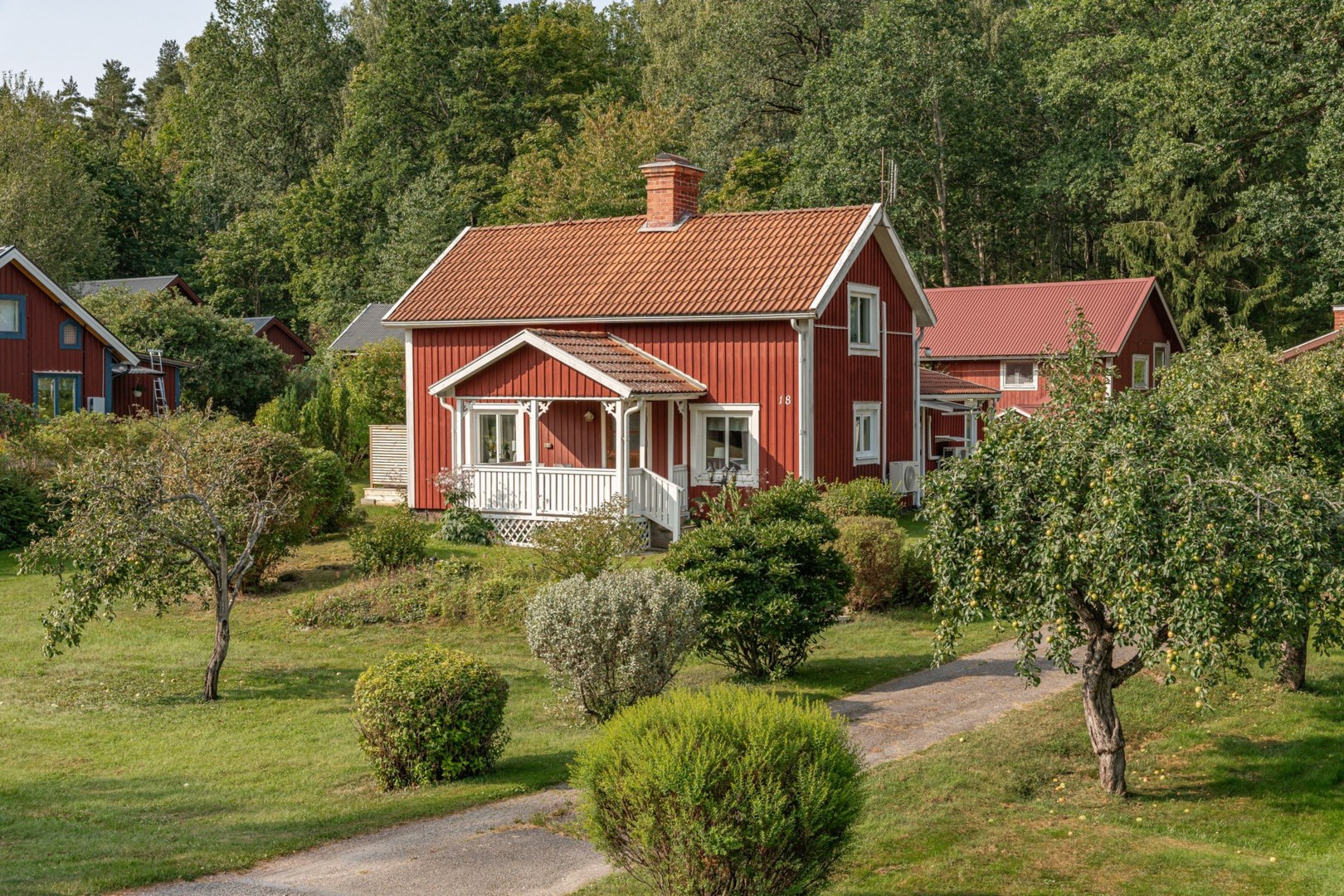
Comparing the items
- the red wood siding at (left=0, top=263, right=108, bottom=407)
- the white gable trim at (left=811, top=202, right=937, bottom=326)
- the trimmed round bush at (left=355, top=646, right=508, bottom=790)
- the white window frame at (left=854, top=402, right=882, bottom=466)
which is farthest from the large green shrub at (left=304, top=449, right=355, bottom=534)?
the red wood siding at (left=0, top=263, right=108, bottom=407)

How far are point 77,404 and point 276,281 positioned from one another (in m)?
30.5

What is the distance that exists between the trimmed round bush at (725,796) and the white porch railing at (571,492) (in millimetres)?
16025

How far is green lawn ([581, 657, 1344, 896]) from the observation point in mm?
8328

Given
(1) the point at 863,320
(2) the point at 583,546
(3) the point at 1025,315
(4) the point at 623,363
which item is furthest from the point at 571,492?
(3) the point at 1025,315

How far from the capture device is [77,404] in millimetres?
36406

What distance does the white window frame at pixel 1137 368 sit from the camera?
1619 inches

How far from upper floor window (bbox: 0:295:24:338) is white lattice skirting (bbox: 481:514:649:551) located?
17764mm

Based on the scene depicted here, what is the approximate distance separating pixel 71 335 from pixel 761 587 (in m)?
29.2

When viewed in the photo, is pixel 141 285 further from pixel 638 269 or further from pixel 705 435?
pixel 705 435

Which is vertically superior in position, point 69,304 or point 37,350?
point 69,304

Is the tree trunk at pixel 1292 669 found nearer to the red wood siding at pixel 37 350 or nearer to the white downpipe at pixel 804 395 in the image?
the white downpipe at pixel 804 395

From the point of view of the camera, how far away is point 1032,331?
41500 mm

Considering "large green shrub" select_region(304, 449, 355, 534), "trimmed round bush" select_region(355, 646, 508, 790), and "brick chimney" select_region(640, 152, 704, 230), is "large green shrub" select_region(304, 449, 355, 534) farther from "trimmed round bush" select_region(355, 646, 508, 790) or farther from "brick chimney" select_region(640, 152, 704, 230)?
"trimmed round bush" select_region(355, 646, 508, 790)

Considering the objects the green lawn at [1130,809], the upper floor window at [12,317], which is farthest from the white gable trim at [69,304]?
the green lawn at [1130,809]
